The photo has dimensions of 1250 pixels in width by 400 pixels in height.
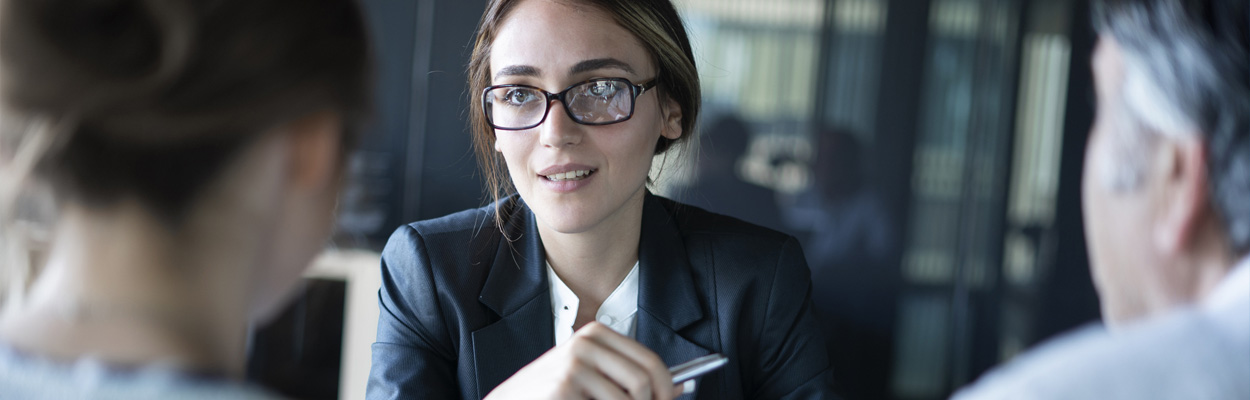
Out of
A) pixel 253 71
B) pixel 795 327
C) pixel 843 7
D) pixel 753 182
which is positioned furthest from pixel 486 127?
pixel 843 7

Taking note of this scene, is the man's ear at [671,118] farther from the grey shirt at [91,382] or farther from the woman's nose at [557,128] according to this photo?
the grey shirt at [91,382]

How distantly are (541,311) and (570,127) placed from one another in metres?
0.30

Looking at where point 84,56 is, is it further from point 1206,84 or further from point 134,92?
point 1206,84

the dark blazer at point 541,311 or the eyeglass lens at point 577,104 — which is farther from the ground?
the eyeglass lens at point 577,104

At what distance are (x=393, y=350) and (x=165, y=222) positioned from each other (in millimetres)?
821

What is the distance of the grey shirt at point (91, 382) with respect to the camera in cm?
58

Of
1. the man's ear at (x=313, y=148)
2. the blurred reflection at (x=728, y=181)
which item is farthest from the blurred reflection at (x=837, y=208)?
the man's ear at (x=313, y=148)

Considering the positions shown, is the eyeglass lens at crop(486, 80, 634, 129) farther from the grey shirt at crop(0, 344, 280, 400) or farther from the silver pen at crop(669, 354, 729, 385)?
the grey shirt at crop(0, 344, 280, 400)

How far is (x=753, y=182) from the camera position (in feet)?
10.8

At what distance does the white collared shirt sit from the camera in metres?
1.52

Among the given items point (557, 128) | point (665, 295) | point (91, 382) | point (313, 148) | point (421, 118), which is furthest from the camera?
point (421, 118)

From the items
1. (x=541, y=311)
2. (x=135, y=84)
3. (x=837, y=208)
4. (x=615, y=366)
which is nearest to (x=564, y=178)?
(x=541, y=311)

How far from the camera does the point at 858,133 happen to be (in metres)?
3.30

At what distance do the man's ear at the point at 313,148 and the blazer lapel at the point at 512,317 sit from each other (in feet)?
2.48
